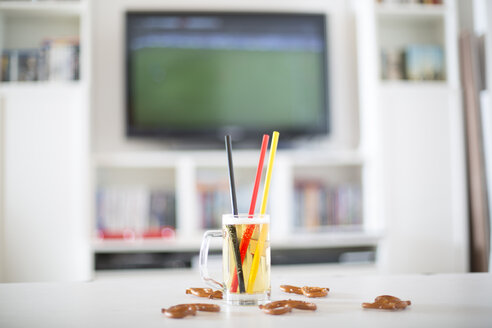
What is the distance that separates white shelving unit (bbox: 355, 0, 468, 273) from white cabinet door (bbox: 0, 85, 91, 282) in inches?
58.5

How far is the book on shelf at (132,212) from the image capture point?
9.02ft

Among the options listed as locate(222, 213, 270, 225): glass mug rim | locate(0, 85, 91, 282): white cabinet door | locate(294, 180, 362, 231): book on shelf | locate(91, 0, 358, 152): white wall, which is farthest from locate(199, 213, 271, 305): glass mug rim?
locate(91, 0, 358, 152): white wall

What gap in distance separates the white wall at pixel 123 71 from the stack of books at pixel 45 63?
0.95 ft

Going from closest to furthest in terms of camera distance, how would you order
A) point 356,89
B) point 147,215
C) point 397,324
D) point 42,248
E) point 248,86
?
1. point 397,324
2. point 42,248
3. point 147,215
4. point 248,86
5. point 356,89

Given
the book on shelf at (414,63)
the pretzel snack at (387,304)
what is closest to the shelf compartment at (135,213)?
the book on shelf at (414,63)

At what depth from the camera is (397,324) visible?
1.95 feet

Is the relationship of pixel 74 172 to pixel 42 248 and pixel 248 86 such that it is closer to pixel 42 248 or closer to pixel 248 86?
pixel 42 248

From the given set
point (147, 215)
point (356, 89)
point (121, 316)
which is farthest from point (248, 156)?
point (121, 316)

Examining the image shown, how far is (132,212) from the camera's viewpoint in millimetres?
2766

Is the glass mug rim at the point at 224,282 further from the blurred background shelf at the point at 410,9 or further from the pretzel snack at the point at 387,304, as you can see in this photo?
the blurred background shelf at the point at 410,9

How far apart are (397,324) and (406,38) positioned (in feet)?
9.38

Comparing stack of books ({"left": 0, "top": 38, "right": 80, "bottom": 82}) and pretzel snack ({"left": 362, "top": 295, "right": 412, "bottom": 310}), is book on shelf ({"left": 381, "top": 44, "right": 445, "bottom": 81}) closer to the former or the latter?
stack of books ({"left": 0, "top": 38, "right": 80, "bottom": 82})

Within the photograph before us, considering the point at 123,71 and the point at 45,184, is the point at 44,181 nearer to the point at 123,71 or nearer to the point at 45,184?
the point at 45,184

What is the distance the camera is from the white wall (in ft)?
9.91
